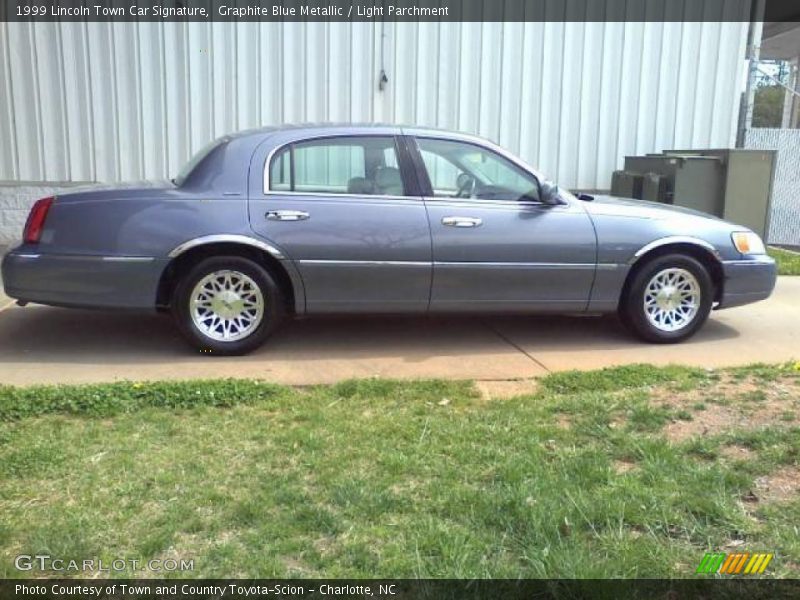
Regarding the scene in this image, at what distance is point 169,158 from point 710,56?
7.50 meters

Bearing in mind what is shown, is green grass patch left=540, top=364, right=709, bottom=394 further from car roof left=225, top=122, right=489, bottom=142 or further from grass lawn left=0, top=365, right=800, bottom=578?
car roof left=225, top=122, right=489, bottom=142

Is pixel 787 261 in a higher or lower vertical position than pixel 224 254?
lower

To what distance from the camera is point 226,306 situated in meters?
5.43

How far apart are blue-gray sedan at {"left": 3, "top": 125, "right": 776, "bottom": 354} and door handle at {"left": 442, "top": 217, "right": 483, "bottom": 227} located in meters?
0.01

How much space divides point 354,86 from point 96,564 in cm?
842

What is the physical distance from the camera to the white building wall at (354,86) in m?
9.97

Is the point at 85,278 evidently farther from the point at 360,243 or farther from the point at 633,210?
the point at 633,210

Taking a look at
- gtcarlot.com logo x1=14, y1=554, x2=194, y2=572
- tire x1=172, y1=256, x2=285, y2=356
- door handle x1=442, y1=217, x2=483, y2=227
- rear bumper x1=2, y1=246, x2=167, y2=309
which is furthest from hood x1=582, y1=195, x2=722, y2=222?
gtcarlot.com logo x1=14, y1=554, x2=194, y2=572

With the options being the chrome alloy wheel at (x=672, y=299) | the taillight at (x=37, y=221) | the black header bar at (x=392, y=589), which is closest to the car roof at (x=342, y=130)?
the taillight at (x=37, y=221)

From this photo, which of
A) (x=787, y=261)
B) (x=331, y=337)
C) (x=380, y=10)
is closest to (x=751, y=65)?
(x=787, y=261)

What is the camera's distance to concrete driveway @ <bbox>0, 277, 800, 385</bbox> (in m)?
5.20

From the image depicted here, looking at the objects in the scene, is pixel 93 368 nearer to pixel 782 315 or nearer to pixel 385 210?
pixel 385 210

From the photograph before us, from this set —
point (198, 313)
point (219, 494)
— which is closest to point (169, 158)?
point (198, 313)

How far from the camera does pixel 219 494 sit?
10.6ft
